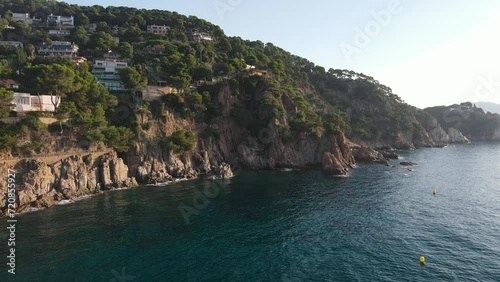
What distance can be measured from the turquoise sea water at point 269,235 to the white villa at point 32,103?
77.2 feet

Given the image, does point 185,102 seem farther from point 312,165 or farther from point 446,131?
point 446,131

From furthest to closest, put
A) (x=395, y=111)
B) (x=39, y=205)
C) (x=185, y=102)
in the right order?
(x=395, y=111), (x=185, y=102), (x=39, y=205)

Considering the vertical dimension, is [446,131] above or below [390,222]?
above

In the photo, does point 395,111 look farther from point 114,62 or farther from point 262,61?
point 114,62

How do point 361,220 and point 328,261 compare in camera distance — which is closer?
point 328,261

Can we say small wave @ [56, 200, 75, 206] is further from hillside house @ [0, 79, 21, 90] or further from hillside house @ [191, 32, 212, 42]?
hillside house @ [191, 32, 212, 42]

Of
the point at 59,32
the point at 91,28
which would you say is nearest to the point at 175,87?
the point at 59,32

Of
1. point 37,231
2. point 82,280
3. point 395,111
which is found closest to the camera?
point 82,280

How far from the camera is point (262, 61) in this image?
→ 121 metres

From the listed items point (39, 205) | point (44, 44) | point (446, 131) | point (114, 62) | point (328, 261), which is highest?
point (44, 44)

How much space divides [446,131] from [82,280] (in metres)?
204

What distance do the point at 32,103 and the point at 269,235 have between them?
5666 centimetres

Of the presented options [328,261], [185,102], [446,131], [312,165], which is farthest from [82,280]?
[446,131]

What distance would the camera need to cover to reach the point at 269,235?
41.3 m
